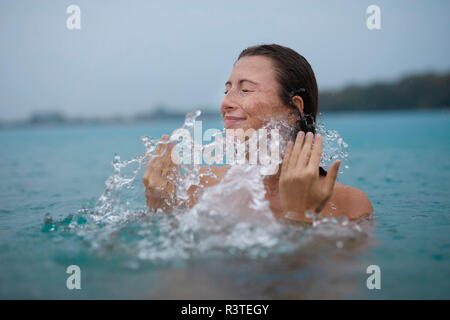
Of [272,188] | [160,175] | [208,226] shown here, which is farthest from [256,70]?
[208,226]

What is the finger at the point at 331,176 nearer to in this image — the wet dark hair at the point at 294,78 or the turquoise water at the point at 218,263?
the turquoise water at the point at 218,263

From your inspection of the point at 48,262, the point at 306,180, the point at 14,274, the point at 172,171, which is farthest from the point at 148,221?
the point at 306,180

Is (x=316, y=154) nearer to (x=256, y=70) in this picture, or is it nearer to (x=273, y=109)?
(x=273, y=109)

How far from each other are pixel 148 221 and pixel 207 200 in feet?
1.54

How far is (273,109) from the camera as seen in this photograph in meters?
2.71

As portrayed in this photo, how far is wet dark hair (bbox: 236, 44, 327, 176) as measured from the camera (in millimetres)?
2752

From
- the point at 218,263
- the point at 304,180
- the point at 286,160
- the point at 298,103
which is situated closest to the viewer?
the point at 218,263

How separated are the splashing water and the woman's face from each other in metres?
0.11

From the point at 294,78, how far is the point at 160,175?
3.94 feet

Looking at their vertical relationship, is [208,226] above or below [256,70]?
below

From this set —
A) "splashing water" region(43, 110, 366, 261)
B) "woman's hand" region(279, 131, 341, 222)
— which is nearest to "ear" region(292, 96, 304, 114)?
"splashing water" region(43, 110, 366, 261)

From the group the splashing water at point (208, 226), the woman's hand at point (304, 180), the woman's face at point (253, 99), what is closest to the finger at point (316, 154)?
the woman's hand at point (304, 180)

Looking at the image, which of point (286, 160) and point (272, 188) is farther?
point (272, 188)
